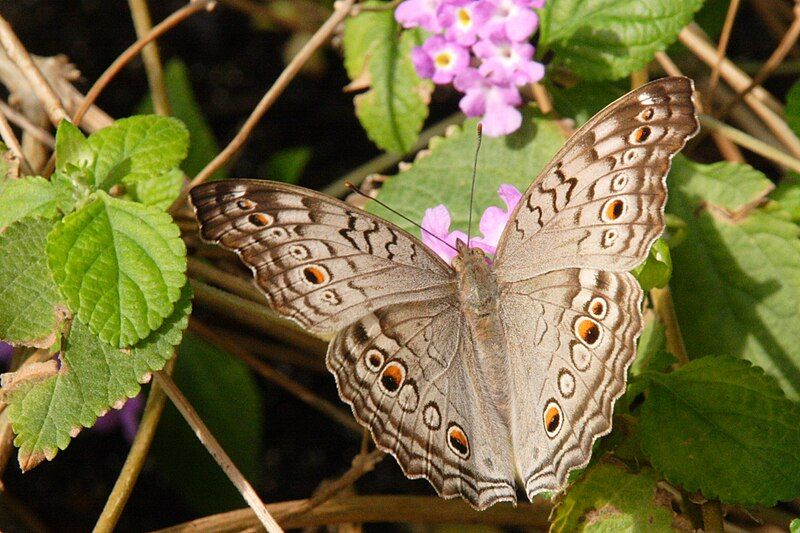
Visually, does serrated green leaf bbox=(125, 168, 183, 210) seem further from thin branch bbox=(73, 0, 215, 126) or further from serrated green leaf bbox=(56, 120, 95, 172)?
thin branch bbox=(73, 0, 215, 126)

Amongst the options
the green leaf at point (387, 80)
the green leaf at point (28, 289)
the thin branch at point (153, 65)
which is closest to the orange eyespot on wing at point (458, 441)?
the green leaf at point (28, 289)

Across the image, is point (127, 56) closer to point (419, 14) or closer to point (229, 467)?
point (419, 14)

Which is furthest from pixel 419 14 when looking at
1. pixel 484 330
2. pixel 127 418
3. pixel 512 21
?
pixel 127 418

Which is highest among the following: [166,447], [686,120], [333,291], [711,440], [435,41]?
[686,120]

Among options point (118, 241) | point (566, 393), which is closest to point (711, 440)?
point (566, 393)

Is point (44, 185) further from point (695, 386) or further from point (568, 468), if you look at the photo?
point (695, 386)

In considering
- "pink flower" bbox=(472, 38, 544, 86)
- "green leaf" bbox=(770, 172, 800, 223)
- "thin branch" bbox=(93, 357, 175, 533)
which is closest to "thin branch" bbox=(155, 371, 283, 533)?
"thin branch" bbox=(93, 357, 175, 533)

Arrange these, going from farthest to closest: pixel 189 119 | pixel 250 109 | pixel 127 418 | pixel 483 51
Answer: pixel 250 109, pixel 189 119, pixel 127 418, pixel 483 51
